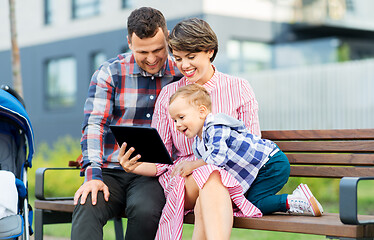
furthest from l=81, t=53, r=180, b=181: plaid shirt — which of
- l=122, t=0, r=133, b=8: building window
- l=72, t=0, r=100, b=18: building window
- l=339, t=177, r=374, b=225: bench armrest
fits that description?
l=72, t=0, r=100, b=18: building window

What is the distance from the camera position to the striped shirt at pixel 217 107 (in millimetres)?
3836

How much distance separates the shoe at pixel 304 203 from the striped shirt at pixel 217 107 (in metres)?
0.50

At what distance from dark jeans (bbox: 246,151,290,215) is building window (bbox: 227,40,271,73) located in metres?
14.1

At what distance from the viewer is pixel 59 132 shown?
20906mm

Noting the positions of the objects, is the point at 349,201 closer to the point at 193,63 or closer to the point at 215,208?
the point at 215,208

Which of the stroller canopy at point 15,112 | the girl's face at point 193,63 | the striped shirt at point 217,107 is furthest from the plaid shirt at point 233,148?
the stroller canopy at point 15,112

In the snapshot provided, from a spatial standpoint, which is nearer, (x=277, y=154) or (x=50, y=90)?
(x=277, y=154)

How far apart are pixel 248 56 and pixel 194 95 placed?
15055 mm

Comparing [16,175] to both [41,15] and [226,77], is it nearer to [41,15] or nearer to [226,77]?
[226,77]

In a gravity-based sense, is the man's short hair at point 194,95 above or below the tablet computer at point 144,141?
above

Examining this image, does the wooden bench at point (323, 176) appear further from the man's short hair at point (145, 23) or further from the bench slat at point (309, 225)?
the man's short hair at point (145, 23)

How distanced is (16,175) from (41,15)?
18302mm

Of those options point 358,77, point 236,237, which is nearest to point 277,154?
point 236,237

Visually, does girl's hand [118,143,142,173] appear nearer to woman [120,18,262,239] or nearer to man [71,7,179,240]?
woman [120,18,262,239]
